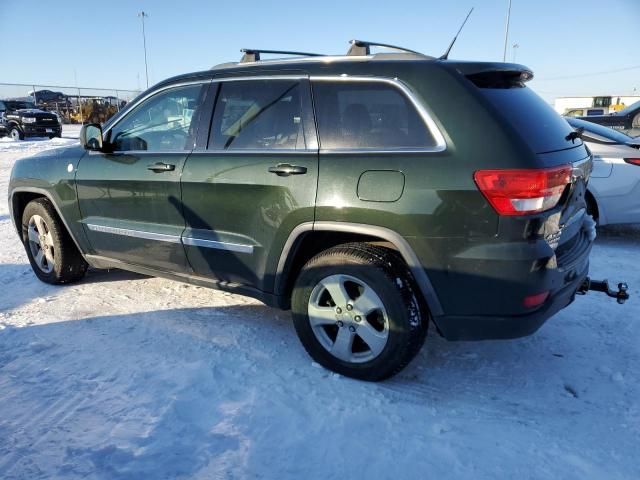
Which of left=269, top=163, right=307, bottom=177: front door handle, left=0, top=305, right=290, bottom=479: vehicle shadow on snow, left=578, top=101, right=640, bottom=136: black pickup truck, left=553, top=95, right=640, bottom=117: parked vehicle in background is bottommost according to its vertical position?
left=0, top=305, right=290, bottom=479: vehicle shadow on snow

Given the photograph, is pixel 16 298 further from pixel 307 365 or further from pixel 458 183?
pixel 458 183

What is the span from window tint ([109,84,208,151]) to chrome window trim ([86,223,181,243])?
63 centimetres

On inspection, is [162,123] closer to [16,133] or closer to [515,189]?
[515,189]

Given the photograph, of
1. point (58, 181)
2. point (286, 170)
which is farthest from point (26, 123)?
point (286, 170)

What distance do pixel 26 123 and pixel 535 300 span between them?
26.1 m

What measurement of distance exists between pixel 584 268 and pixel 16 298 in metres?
4.39

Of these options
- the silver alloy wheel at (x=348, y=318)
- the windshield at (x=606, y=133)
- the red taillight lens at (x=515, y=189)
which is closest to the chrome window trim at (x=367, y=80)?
the red taillight lens at (x=515, y=189)

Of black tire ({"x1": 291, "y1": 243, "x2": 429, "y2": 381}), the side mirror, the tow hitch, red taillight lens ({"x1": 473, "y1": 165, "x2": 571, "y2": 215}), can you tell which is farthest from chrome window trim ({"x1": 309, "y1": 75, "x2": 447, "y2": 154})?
the side mirror

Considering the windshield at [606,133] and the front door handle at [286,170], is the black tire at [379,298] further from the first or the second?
the windshield at [606,133]

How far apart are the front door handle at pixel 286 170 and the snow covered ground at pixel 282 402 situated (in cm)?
119

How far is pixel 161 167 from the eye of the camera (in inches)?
138

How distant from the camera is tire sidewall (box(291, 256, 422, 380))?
8.79 ft

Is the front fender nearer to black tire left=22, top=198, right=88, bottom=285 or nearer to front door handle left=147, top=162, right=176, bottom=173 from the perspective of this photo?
black tire left=22, top=198, right=88, bottom=285

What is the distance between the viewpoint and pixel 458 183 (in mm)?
2447
